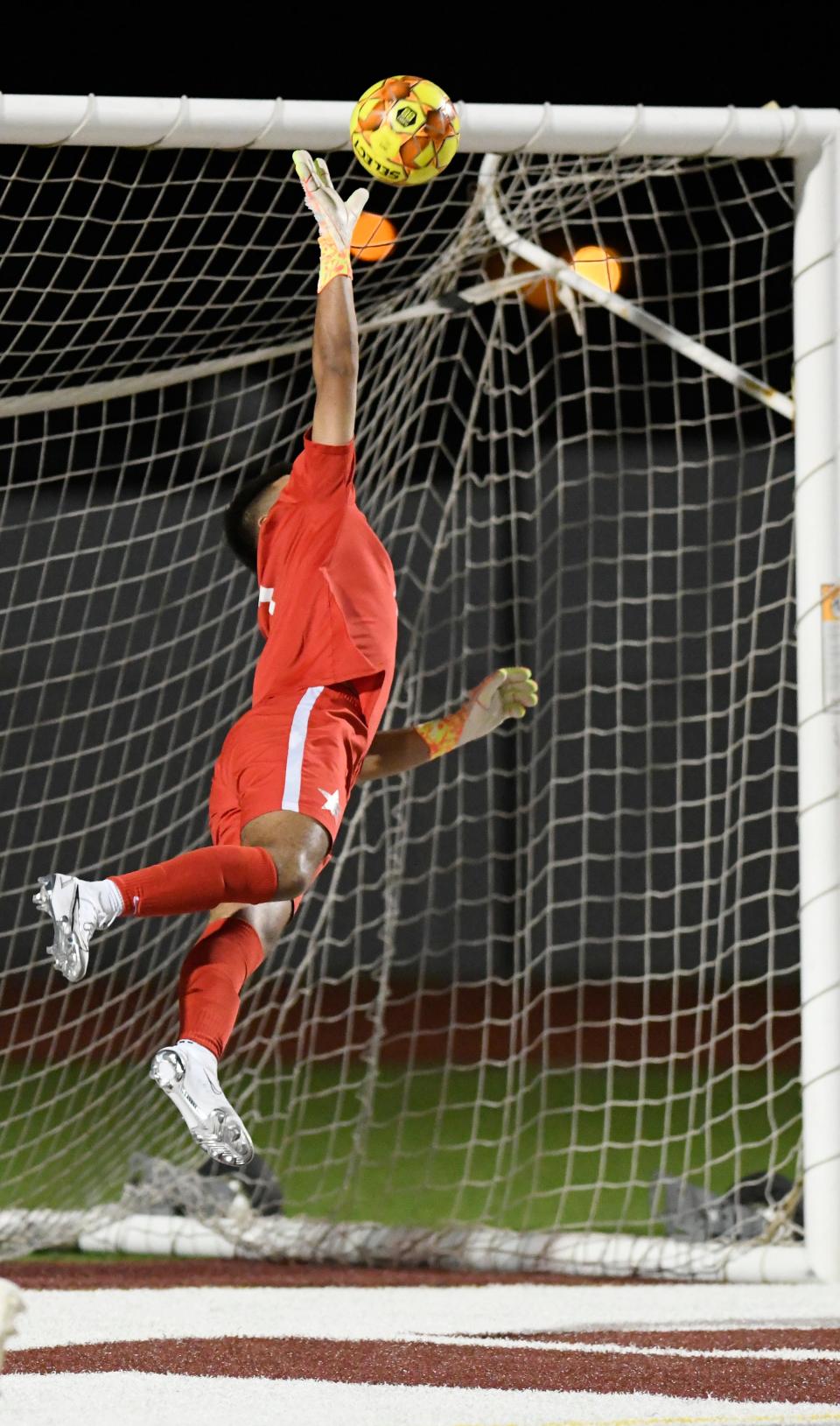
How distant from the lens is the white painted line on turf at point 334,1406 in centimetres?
242

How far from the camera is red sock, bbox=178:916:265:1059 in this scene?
115 inches

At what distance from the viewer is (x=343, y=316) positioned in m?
3.23

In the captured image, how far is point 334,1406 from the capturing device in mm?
2531

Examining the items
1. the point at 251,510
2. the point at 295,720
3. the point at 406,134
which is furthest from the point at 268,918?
the point at 406,134

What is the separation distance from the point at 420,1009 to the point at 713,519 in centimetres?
394

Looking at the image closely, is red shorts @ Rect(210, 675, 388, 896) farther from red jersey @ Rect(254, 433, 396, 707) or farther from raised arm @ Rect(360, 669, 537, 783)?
raised arm @ Rect(360, 669, 537, 783)

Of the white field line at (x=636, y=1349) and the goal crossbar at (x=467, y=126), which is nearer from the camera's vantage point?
the white field line at (x=636, y=1349)

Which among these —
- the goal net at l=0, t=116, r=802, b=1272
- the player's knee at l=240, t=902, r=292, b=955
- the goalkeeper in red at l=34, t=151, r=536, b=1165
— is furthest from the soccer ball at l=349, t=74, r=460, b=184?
the goal net at l=0, t=116, r=802, b=1272

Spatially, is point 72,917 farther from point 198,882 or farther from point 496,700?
point 496,700

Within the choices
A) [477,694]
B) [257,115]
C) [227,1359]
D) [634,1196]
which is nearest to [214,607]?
[634,1196]

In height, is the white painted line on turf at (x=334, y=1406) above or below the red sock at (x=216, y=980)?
below

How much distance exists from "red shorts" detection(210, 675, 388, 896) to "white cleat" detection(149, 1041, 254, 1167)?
0.52 meters

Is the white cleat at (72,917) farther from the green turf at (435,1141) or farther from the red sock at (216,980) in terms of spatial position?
the green turf at (435,1141)

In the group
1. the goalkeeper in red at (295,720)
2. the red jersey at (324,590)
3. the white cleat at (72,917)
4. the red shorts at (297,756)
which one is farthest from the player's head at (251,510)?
the white cleat at (72,917)
